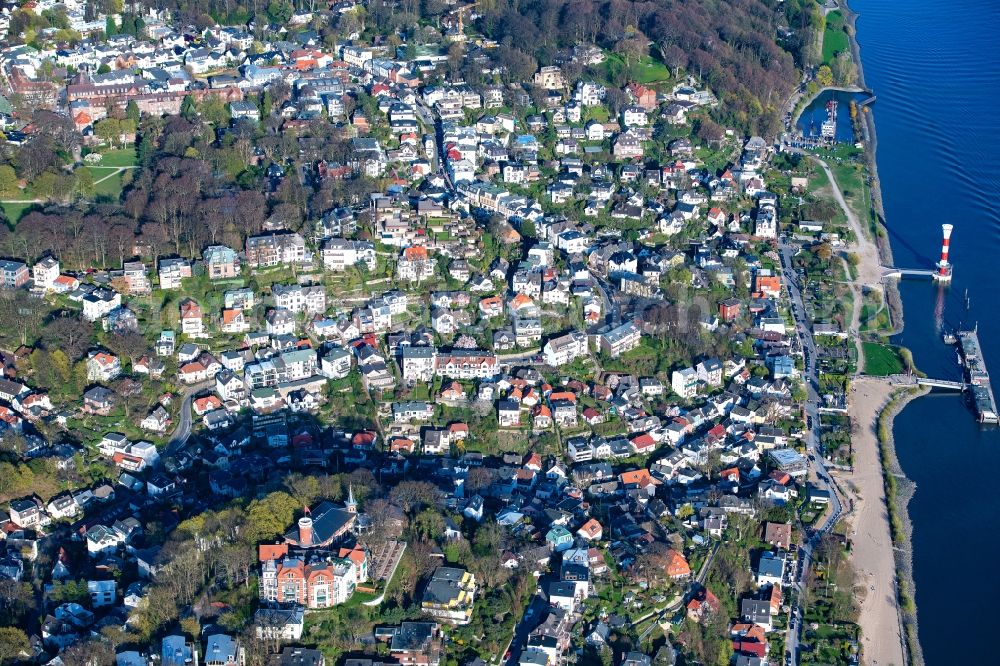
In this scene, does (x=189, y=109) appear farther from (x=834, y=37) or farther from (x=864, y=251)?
(x=834, y=37)

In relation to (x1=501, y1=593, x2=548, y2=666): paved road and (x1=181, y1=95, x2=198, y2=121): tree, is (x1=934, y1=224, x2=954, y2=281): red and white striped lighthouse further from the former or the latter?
(x1=181, y1=95, x2=198, y2=121): tree

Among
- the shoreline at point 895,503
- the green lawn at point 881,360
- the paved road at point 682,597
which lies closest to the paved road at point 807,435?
the shoreline at point 895,503

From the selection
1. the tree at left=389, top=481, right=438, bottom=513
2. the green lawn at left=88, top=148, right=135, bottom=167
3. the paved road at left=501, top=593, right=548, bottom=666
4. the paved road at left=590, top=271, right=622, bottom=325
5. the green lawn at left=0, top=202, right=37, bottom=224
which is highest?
the green lawn at left=88, top=148, right=135, bottom=167

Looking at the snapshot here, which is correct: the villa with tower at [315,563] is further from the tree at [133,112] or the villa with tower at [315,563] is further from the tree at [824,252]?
the tree at [133,112]

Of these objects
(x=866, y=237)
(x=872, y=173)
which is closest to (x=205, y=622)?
(x=866, y=237)

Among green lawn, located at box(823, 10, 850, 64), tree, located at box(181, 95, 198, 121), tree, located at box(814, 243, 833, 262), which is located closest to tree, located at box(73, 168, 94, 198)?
tree, located at box(181, 95, 198, 121)

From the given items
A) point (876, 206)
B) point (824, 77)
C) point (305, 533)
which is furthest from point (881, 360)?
point (824, 77)

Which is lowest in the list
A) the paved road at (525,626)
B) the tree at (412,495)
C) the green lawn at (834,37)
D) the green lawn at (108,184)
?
the paved road at (525,626)
